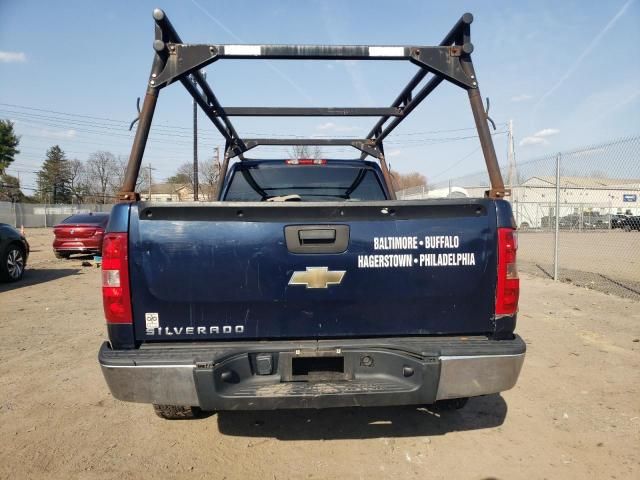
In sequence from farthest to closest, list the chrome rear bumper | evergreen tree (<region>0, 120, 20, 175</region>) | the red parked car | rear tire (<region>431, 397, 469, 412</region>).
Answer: evergreen tree (<region>0, 120, 20, 175</region>) → the red parked car → rear tire (<region>431, 397, 469, 412</region>) → the chrome rear bumper

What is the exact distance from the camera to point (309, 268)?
2430mm

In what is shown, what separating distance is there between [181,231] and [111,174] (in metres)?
92.9

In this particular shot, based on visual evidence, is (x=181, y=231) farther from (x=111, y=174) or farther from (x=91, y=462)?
(x=111, y=174)

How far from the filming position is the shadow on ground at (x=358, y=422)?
3094 millimetres

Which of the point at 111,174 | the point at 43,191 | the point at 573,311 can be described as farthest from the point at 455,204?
the point at 111,174

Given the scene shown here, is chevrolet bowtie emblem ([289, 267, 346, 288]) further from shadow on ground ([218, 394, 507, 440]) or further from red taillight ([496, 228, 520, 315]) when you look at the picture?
shadow on ground ([218, 394, 507, 440])

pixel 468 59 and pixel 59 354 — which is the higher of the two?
pixel 468 59

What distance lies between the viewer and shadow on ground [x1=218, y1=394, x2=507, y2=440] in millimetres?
3094

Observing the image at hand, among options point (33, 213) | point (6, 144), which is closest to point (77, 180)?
point (6, 144)

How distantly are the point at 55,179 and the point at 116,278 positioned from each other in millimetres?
88074

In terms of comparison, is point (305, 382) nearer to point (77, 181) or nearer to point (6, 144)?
point (6, 144)

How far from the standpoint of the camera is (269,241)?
2.41m

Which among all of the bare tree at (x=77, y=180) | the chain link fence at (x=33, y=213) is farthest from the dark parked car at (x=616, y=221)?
the bare tree at (x=77, y=180)

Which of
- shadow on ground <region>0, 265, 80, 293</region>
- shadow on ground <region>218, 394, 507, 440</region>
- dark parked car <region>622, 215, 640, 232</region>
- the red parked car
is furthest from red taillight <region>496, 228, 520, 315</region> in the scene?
dark parked car <region>622, 215, 640, 232</region>
